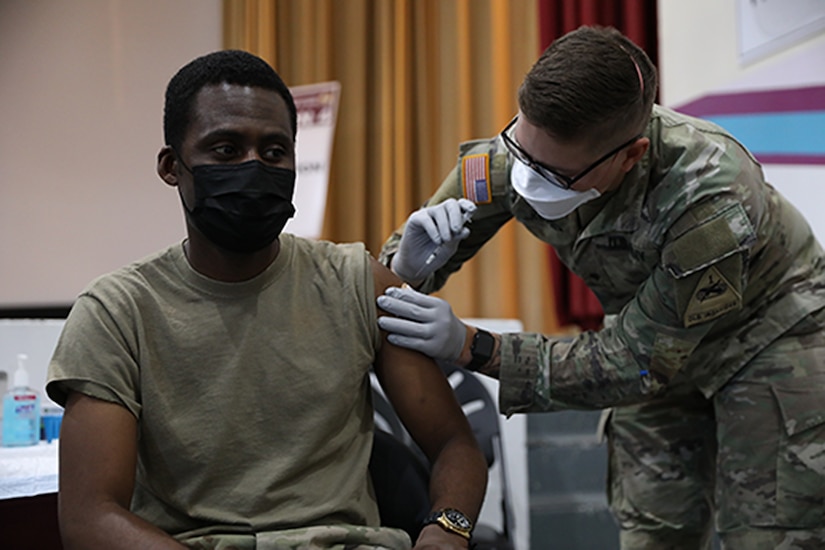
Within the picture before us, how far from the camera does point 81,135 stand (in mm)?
3967

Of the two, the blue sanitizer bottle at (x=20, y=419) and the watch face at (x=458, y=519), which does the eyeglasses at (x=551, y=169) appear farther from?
the blue sanitizer bottle at (x=20, y=419)

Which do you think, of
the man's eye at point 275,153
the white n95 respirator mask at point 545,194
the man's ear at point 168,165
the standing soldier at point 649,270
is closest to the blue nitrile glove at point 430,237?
the standing soldier at point 649,270

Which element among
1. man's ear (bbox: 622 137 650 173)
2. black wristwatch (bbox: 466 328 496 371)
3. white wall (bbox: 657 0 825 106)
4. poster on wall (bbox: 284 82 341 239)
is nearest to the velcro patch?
man's ear (bbox: 622 137 650 173)

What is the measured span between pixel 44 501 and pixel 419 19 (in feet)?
9.21

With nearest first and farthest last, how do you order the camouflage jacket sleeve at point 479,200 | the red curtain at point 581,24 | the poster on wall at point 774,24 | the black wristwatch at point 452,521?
the black wristwatch at point 452,521
the camouflage jacket sleeve at point 479,200
the poster on wall at point 774,24
the red curtain at point 581,24

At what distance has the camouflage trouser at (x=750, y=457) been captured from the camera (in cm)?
163

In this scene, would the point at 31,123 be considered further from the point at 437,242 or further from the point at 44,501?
the point at 437,242

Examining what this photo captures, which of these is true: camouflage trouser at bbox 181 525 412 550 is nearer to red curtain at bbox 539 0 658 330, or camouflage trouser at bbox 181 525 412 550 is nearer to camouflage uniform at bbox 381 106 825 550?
camouflage uniform at bbox 381 106 825 550

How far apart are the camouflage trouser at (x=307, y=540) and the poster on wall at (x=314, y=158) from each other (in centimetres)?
212

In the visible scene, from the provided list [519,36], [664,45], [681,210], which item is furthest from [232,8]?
[681,210]

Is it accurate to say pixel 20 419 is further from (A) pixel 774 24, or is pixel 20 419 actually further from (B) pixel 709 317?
(A) pixel 774 24

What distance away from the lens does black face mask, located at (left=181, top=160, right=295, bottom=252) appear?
1.32 meters

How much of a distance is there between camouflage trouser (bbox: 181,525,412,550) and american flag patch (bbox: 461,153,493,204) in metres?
0.78

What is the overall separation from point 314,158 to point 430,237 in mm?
1776
